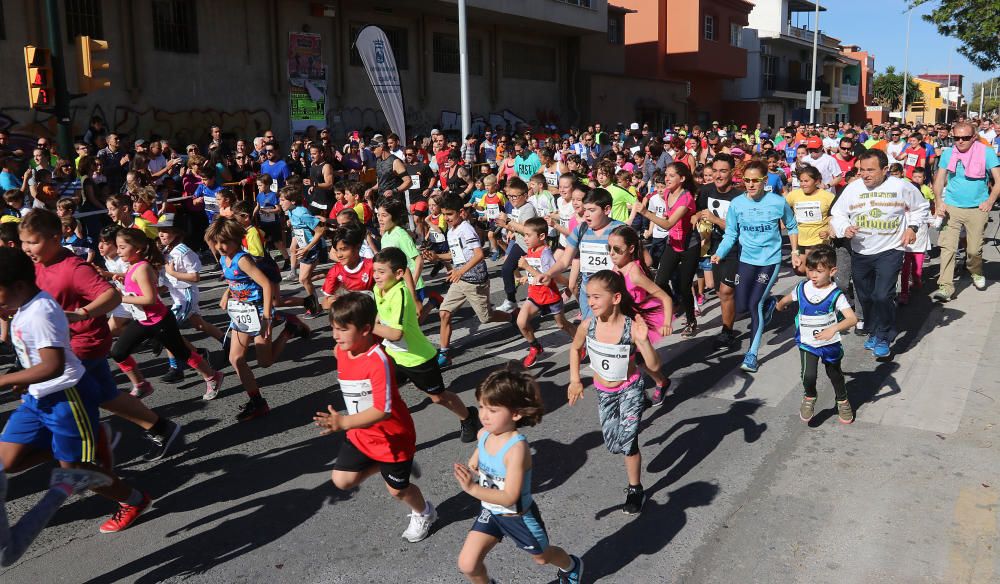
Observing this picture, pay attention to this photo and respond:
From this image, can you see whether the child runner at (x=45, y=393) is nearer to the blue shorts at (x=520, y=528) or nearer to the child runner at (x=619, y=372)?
the blue shorts at (x=520, y=528)

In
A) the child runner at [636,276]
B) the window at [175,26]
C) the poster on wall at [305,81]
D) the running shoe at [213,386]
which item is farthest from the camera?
the poster on wall at [305,81]

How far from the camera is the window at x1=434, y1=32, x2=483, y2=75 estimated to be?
27375 millimetres

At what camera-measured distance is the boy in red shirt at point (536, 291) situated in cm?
742

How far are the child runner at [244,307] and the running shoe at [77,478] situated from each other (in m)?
2.08

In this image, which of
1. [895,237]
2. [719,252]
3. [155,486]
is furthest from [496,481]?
[895,237]

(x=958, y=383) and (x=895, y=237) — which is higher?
(x=895, y=237)

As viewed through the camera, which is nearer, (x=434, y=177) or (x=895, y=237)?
(x=895, y=237)

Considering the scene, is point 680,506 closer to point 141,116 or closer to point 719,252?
point 719,252

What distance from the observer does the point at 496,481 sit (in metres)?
3.54

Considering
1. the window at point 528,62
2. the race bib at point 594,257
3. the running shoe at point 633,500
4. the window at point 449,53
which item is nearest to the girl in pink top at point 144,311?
the race bib at point 594,257

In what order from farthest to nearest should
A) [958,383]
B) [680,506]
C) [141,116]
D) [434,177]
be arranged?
1. [141,116]
2. [434,177]
3. [958,383]
4. [680,506]

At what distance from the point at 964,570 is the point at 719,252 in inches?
157

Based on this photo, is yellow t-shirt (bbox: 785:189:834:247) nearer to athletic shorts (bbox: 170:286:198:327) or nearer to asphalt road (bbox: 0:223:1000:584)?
Result: asphalt road (bbox: 0:223:1000:584)

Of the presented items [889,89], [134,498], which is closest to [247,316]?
[134,498]
